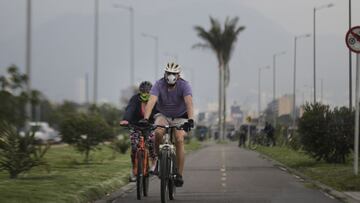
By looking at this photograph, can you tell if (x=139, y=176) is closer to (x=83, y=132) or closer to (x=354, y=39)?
(x=354, y=39)

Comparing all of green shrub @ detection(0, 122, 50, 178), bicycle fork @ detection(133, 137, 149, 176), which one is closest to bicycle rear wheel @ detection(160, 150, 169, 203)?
bicycle fork @ detection(133, 137, 149, 176)

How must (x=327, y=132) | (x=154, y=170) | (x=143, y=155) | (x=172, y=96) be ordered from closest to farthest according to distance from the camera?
(x=172, y=96)
(x=154, y=170)
(x=143, y=155)
(x=327, y=132)

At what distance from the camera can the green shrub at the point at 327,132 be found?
24703mm

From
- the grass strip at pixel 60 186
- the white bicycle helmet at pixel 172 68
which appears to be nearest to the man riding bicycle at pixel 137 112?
the grass strip at pixel 60 186

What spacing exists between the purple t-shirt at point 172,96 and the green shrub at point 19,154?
434 cm

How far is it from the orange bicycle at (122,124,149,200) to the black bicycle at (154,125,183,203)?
35.4 inches

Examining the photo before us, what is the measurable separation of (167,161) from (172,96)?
1136 millimetres

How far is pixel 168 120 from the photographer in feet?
43.5

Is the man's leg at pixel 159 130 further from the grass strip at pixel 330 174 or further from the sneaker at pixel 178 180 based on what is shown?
the grass strip at pixel 330 174

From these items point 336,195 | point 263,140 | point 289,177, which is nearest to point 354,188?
point 336,195

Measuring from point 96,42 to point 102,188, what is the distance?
49.0m

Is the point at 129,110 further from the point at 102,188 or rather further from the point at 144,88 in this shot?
the point at 102,188

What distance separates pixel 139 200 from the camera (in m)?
14.1

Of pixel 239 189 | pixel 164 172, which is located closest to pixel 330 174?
pixel 239 189
